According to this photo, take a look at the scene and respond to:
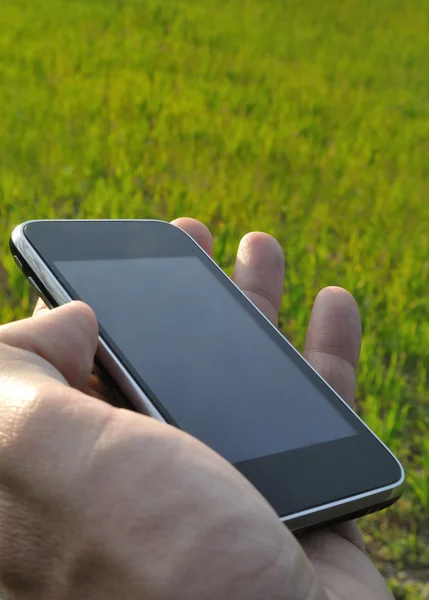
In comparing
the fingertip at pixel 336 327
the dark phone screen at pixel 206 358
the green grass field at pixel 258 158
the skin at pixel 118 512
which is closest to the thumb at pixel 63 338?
the skin at pixel 118 512

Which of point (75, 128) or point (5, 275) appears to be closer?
point (5, 275)

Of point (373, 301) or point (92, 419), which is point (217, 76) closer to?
point (373, 301)

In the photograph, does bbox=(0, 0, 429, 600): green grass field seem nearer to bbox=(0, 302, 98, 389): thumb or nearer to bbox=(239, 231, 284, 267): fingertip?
bbox=(239, 231, 284, 267): fingertip

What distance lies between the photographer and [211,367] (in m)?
1.33

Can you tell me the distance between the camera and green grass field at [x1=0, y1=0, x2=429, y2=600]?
2.27m

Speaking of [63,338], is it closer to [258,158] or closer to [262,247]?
[262,247]

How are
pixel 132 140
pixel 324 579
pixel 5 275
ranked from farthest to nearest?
1. pixel 132 140
2. pixel 5 275
3. pixel 324 579

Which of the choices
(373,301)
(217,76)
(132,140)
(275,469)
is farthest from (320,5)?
(275,469)

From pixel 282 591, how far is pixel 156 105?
3269mm

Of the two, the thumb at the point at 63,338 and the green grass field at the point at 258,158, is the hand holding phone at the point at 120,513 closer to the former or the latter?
the thumb at the point at 63,338

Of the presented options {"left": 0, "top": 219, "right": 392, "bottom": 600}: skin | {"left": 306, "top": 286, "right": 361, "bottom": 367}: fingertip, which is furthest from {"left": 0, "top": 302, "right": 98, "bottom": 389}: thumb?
{"left": 306, "top": 286, "right": 361, "bottom": 367}: fingertip

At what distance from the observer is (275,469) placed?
1134mm

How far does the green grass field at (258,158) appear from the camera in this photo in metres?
2.27

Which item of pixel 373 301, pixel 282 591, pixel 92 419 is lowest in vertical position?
pixel 373 301
